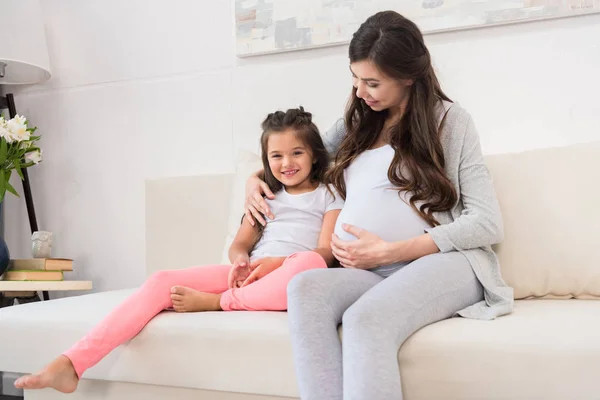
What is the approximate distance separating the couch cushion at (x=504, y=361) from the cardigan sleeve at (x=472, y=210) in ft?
0.90

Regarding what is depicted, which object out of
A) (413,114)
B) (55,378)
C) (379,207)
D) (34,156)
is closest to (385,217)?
(379,207)

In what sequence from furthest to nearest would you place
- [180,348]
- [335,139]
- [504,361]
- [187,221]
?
[187,221] < [335,139] < [180,348] < [504,361]

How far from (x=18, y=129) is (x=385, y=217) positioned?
1539 mm

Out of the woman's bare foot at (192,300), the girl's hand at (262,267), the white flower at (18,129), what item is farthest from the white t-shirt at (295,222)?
the white flower at (18,129)

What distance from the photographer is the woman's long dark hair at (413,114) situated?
5.53 ft

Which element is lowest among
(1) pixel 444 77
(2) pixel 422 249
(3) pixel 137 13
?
(2) pixel 422 249

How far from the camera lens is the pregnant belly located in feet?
5.51

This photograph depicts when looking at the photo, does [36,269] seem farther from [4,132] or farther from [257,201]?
[257,201]

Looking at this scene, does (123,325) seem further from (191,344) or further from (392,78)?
(392,78)

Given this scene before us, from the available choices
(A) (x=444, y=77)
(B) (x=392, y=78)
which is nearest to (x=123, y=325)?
(B) (x=392, y=78)

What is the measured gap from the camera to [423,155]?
5.62 ft

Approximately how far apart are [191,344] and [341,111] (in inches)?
47.4

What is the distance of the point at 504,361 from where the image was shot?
49.4 inches

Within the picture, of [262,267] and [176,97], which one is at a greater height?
[176,97]
